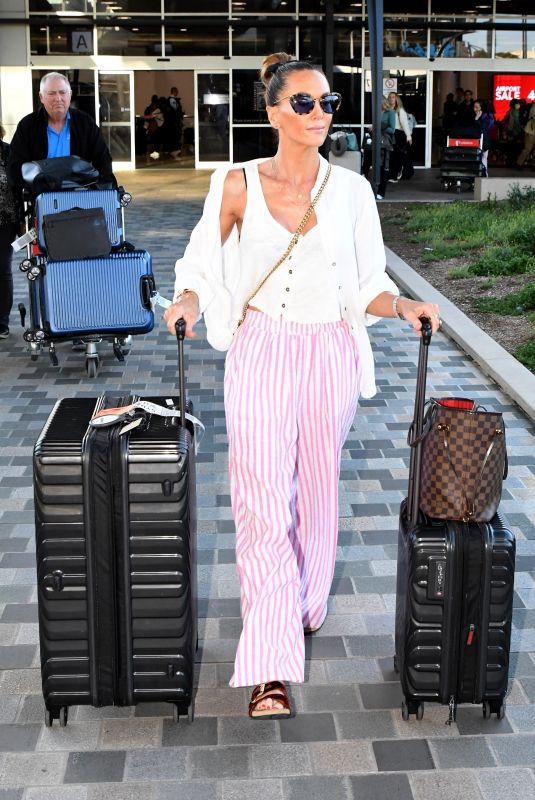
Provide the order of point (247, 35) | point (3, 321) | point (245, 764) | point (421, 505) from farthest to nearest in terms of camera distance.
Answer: point (247, 35)
point (3, 321)
point (421, 505)
point (245, 764)

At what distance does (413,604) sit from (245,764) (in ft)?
2.21

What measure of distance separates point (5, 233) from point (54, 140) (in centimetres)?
110

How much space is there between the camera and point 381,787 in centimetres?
321

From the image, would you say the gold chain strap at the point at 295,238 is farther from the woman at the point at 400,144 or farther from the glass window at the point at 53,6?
the glass window at the point at 53,6

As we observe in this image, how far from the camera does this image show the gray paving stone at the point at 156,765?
3.25 metres

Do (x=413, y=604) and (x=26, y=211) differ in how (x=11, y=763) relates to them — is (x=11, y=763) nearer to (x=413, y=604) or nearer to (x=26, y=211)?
(x=413, y=604)

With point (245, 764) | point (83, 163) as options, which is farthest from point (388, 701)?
point (83, 163)

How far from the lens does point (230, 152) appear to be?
31.4 metres

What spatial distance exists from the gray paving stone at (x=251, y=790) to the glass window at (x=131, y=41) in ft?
96.7

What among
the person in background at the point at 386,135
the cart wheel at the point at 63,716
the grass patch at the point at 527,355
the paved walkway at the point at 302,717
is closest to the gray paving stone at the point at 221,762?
the paved walkway at the point at 302,717

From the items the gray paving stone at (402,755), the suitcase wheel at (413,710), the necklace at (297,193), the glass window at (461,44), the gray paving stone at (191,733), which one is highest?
the glass window at (461,44)

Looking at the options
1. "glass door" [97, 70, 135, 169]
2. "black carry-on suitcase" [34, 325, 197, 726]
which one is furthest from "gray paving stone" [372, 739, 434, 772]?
"glass door" [97, 70, 135, 169]

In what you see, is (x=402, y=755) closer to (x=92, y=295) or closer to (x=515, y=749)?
(x=515, y=749)

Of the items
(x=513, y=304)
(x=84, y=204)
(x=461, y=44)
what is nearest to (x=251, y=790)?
(x=84, y=204)
